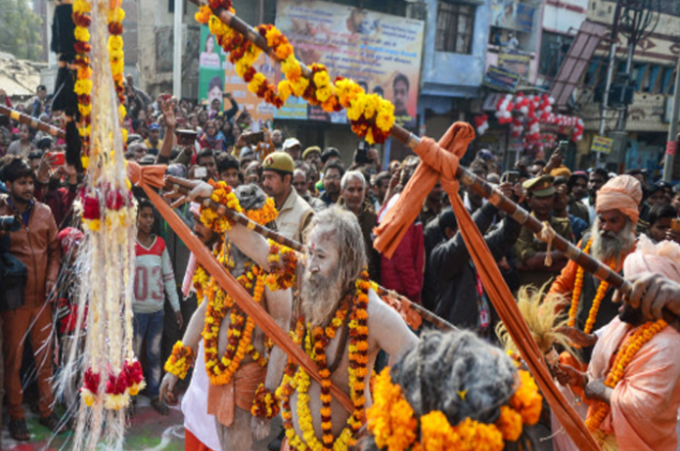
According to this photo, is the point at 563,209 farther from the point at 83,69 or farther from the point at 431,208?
the point at 83,69

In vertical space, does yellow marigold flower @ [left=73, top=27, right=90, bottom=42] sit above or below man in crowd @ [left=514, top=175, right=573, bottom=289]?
above

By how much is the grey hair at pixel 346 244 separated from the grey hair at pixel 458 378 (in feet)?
4.30

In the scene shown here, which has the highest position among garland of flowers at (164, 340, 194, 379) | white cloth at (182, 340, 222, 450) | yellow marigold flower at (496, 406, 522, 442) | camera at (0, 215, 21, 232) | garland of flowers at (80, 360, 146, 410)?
yellow marigold flower at (496, 406, 522, 442)

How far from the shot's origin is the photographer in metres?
4.80

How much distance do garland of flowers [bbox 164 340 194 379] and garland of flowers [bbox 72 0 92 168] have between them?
1803 millimetres

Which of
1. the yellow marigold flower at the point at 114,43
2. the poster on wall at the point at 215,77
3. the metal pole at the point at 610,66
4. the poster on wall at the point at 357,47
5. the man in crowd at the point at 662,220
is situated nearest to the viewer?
the yellow marigold flower at the point at 114,43

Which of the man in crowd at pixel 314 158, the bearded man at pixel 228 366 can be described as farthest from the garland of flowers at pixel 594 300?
the man in crowd at pixel 314 158

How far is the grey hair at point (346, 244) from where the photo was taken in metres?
2.98

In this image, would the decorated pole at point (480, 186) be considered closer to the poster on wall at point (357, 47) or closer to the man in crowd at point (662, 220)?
the man in crowd at point (662, 220)

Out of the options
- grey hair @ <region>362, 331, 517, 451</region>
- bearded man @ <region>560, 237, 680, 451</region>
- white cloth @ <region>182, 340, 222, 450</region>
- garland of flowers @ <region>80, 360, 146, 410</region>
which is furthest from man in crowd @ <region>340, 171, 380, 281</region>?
grey hair @ <region>362, 331, 517, 451</region>

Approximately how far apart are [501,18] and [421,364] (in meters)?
24.4

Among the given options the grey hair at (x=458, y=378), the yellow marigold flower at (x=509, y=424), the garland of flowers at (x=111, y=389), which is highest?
the grey hair at (x=458, y=378)

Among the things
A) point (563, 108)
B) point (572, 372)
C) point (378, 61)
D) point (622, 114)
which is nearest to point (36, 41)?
point (378, 61)

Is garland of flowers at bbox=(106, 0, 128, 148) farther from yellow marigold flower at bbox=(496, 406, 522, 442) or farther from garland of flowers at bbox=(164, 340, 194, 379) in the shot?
garland of flowers at bbox=(164, 340, 194, 379)
